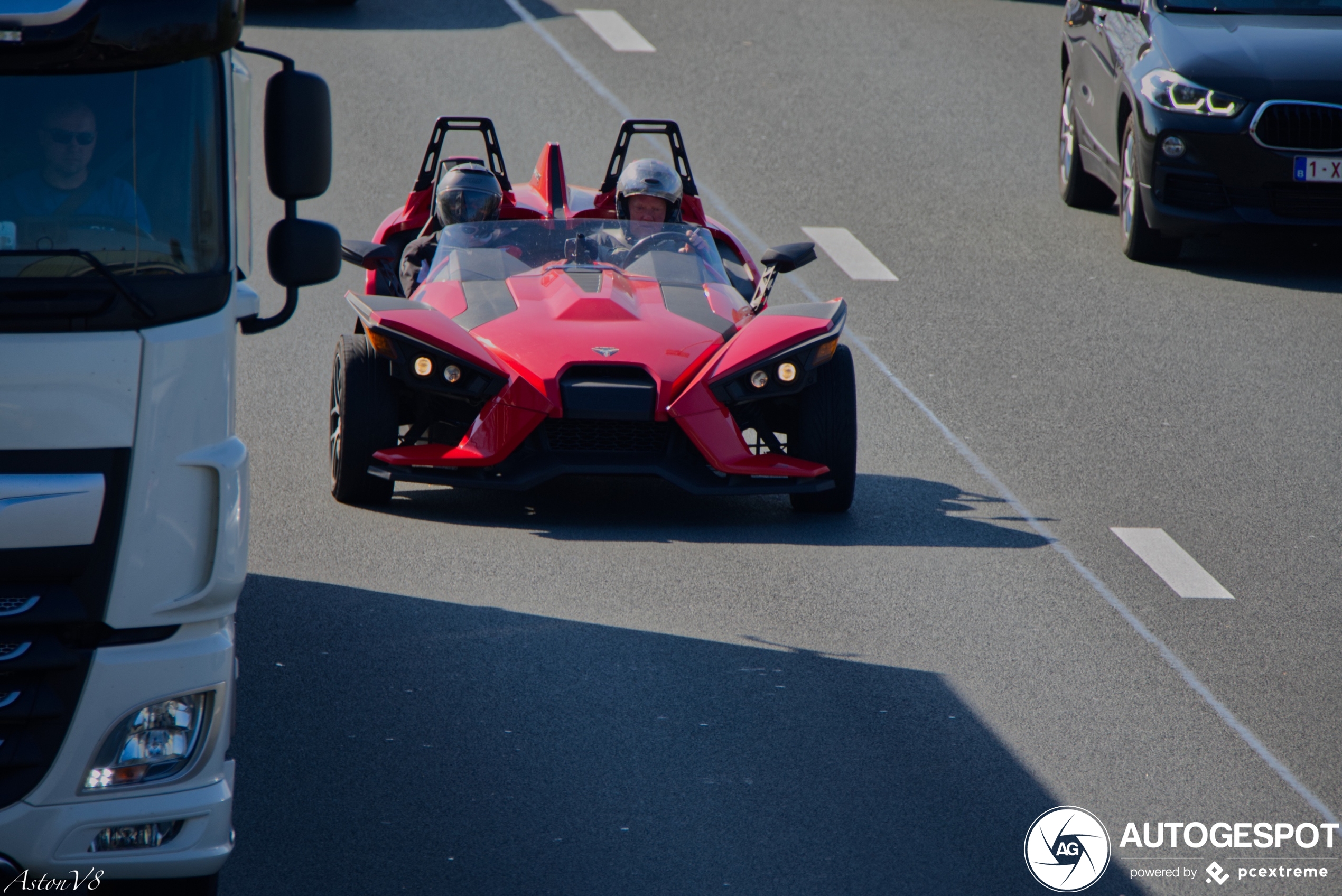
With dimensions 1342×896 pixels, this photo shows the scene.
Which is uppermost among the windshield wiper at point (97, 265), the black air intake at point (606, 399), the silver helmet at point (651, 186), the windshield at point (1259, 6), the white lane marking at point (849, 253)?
the windshield wiper at point (97, 265)

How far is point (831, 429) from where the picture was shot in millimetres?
8469

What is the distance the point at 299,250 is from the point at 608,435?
343 cm

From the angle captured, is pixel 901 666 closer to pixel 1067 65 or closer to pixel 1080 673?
pixel 1080 673

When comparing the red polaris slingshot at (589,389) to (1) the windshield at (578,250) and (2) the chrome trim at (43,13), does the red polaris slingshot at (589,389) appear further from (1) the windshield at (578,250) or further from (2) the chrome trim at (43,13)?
(2) the chrome trim at (43,13)

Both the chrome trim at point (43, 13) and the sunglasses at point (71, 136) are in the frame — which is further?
the sunglasses at point (71, 136)

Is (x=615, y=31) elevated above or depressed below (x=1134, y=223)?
above

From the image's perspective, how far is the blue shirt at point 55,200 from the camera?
4.39 m

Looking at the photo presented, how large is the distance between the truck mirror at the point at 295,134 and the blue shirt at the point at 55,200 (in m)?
0.41

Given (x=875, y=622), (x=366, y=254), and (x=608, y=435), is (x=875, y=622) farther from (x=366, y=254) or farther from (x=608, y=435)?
(x=366, y=254)

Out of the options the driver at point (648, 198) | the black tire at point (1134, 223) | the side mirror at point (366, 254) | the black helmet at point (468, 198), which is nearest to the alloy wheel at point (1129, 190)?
the black tire at point (1134, 223)

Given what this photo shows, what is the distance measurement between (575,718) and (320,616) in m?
1.39

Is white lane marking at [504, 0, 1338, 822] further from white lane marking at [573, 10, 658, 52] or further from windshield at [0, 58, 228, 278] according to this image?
white lane marking at [573, 10, 658, 52]

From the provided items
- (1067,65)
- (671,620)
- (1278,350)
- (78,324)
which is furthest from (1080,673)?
(1067,65)

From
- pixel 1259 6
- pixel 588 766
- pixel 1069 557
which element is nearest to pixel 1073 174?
pixel 1259 6
